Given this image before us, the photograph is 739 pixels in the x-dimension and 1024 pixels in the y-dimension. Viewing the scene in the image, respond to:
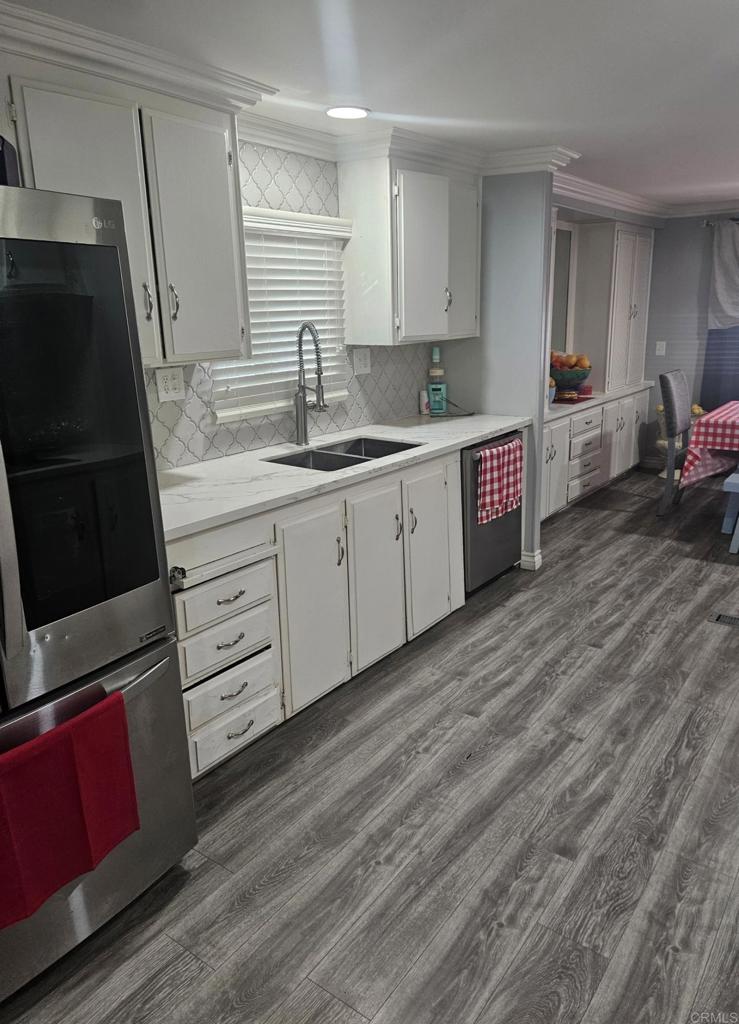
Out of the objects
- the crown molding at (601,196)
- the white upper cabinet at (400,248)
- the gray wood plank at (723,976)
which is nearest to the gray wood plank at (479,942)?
the gray wood plank at (723,976)

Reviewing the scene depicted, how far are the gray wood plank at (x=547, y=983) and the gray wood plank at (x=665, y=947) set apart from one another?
32 mm

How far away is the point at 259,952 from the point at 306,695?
108cm

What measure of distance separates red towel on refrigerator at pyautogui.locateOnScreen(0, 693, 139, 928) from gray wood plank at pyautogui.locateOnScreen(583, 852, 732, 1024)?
116 cm

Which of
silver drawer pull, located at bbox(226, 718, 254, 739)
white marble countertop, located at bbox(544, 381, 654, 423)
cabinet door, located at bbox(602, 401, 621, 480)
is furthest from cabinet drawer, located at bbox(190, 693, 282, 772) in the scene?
cabinet door, located at bbox(602, 401, 621, 480)

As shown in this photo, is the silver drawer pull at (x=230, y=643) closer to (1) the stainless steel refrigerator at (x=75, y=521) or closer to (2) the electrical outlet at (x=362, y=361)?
Answer: (1) the stainless steel refrigerator at (x=75, y=521)

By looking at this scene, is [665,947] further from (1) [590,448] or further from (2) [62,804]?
(1) [590,448]

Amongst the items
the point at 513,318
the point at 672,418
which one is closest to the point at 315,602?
the point at 513,318

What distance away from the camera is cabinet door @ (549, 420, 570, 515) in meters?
5.08

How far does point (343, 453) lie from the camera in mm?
3494

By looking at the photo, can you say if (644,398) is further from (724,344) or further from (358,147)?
(358,147)

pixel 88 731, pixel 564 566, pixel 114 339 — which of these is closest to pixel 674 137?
pixel 564 566

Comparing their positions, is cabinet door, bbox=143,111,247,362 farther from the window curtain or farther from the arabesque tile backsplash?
the window curtain

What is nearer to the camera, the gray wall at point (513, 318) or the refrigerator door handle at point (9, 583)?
the refrigerator door handle at point (9, 583)

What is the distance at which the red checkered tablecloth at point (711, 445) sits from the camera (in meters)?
4.88
